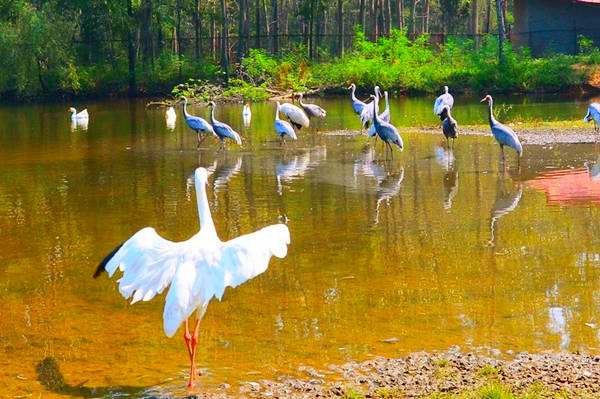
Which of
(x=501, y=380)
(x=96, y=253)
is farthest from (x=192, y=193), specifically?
(x=501, y=380)

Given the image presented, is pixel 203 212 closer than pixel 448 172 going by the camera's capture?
Yes

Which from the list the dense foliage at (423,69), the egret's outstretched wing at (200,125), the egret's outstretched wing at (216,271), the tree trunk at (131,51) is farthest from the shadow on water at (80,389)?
the tree trunk at (131,51)

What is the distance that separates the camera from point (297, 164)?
1775 centimetres

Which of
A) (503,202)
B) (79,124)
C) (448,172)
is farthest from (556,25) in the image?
(503,202)

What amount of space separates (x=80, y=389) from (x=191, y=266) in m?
1.21

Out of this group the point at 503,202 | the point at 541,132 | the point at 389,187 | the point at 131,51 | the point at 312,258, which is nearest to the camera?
the point at 312,258

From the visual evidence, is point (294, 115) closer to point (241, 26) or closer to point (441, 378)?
point (441, 378)

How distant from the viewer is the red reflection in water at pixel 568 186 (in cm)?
1279

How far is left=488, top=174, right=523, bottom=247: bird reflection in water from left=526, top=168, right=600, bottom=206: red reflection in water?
0.38 m

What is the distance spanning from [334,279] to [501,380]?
3257 mm

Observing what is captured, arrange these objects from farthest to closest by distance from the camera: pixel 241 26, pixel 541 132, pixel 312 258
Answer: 1. pixel 241 26
2. pixel 541 132
3. pixel 312 258

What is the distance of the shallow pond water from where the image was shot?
22.8 feet

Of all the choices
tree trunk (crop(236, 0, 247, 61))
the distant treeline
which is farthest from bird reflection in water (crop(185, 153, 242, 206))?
tree trunk (crop(236, 0, 247, 61))

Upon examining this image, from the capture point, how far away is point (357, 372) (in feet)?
20.9
